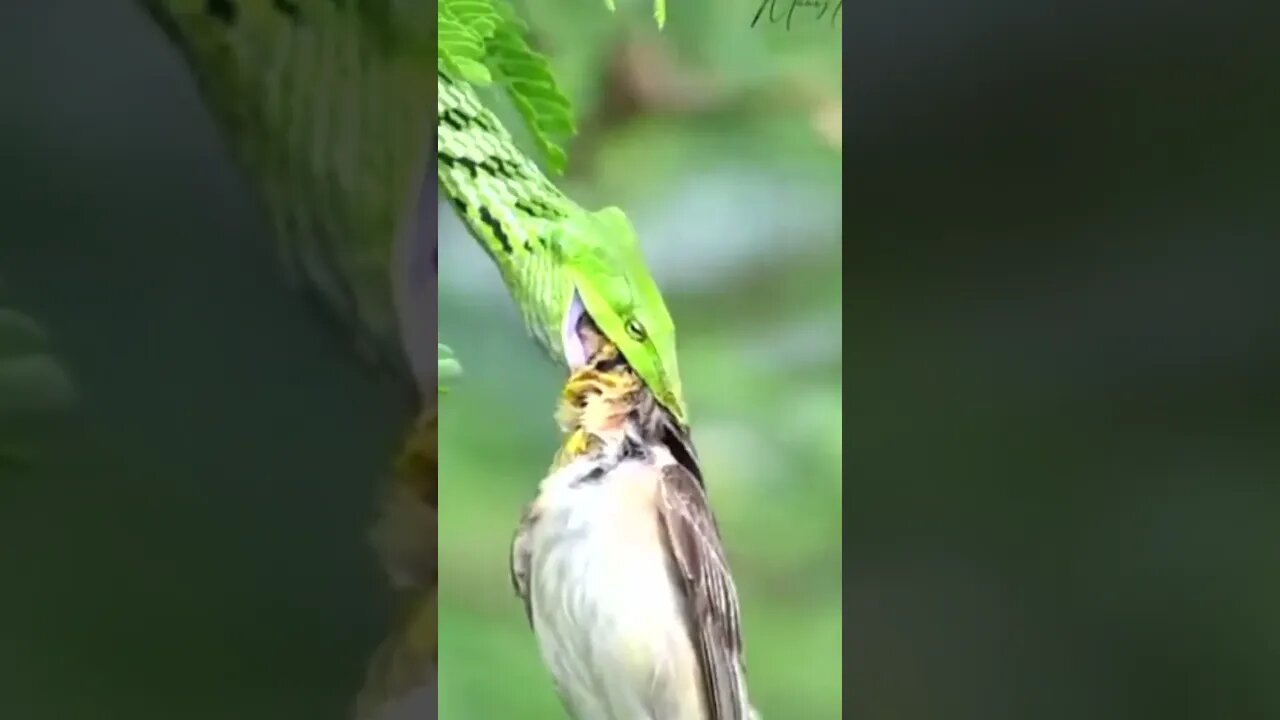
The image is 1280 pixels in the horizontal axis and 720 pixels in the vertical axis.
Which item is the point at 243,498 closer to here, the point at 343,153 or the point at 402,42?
the point at 343,153

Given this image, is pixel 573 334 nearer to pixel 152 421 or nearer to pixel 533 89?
pixel 533 89

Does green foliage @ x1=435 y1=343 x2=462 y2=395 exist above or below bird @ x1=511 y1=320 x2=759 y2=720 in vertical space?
above

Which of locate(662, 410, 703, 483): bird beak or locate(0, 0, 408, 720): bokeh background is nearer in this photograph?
locate(0, 0, 408, 720): bokeh background

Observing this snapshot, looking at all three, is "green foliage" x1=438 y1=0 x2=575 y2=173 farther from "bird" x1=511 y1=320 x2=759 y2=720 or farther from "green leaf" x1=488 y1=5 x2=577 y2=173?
"bird" x1=511 y1=320 x2=759 y2=720

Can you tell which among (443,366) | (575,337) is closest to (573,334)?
(575,337)

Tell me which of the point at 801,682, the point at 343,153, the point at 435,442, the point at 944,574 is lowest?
the point at 801,682

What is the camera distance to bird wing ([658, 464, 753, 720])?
1.10 meters

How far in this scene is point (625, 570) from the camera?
110 cm

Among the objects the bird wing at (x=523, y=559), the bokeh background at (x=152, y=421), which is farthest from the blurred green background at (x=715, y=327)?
the bokeh background at (x=152, y=421)

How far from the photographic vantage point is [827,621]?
1.11 metres

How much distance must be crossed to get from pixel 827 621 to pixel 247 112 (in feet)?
2.45

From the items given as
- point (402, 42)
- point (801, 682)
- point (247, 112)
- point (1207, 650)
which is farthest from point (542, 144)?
point (1207, 650)

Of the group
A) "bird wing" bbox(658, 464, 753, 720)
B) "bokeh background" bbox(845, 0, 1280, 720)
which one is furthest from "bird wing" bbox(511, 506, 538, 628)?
"bokeh background" bbox(845, 0, 1280, 720)

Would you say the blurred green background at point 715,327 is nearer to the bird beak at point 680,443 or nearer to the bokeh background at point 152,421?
the bird beak at point 680,443
